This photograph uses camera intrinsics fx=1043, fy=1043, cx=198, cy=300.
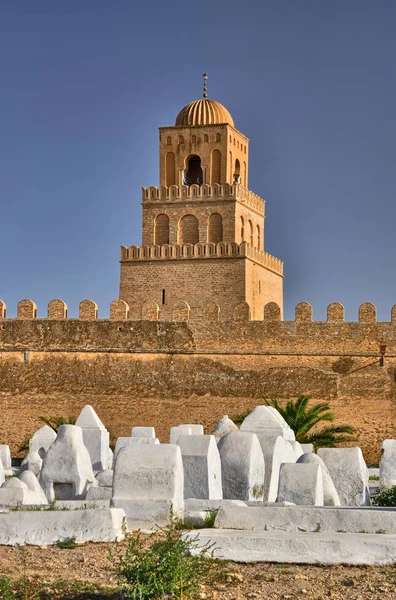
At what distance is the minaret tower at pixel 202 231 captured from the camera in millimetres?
29859

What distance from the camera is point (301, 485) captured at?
891 centimetres

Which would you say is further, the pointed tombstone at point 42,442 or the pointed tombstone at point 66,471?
the pointed tombstone at point 42,442

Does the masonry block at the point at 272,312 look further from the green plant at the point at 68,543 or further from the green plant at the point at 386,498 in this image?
the green plant at the point at 68,543

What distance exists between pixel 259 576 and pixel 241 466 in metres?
3.55

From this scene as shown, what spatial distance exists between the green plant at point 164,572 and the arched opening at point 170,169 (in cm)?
2687

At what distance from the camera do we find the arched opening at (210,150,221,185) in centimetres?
3209

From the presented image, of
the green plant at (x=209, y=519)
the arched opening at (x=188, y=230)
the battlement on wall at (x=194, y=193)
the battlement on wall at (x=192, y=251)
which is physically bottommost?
the green plant at (x=209, y=519)

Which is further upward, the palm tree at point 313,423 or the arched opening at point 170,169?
the arched opening at point 170,169

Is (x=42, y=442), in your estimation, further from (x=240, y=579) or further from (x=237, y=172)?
(x=237, y=172)

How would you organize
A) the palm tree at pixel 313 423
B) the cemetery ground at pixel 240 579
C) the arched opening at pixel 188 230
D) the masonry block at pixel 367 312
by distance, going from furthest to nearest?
the arched opening at pixel 188 230 → the masonry block at pixel 367 312 → the palm tree at pixel 313 423 → the cemetery ground at pixel 240 579

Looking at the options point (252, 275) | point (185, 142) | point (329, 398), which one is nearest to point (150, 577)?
point (329, 398)

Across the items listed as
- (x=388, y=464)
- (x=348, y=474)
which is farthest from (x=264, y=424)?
(x=348, y=474)

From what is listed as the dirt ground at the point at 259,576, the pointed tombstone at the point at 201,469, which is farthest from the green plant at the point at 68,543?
the pointed tombstone at the point at 201,469

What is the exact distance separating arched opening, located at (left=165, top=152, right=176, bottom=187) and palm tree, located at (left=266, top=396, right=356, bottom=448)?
43.2 ft
